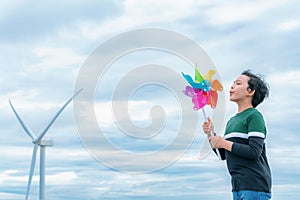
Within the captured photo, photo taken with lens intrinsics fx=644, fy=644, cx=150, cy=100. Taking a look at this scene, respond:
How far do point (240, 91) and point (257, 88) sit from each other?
14 centimetres

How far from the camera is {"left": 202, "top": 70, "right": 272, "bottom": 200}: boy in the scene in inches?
196

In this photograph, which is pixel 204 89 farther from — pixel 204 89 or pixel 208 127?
pixel 208 127

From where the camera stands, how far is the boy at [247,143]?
4.98 meters

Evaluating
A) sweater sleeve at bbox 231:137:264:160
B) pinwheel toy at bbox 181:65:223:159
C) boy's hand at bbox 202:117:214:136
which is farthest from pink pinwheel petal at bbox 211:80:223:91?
sweater sleeve at bbox 231:137:264:160

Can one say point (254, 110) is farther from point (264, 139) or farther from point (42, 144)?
point (42, 144)

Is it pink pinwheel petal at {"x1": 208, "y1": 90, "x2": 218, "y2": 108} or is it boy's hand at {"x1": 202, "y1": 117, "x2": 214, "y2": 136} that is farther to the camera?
pink pinwheel petal at {"x1": 208, "y1": 90, "x2": 218, "y2": 108}

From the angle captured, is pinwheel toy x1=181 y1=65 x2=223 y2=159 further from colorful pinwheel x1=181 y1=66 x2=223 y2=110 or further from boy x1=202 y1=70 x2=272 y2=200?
boy x1=202 y1=70 x2=272 y2=200

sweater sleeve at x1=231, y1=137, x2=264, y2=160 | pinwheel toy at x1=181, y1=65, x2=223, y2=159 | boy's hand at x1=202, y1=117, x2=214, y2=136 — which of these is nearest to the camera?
sweater sleeve at x1=231, y1=137, x2=264, y2=160

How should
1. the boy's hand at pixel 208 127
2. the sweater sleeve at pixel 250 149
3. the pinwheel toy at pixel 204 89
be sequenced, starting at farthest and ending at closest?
the pinwheel toy at pixel 204 89
the boy's hand at pixel 208 127
the sweater sleeve at pixel 250 149

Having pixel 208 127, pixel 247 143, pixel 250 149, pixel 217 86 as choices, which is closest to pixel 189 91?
pixel 217 86

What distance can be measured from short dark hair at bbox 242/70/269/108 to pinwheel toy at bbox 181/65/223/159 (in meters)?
0.27

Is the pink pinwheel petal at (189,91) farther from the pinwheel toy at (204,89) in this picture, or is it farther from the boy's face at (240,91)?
the boy's face at (240,91)

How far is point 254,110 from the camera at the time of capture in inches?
204

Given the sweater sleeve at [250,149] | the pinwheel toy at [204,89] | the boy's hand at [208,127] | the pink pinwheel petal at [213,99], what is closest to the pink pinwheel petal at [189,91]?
the pinwheel toy at [204,89]
